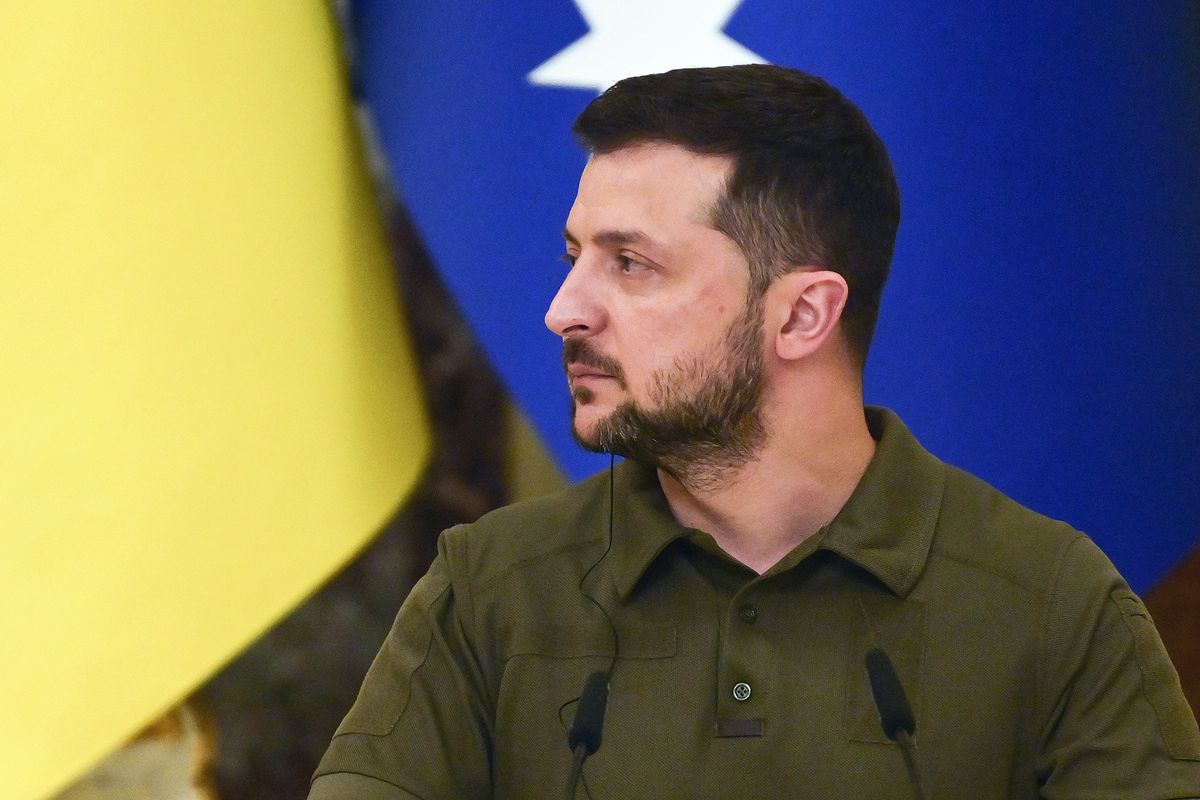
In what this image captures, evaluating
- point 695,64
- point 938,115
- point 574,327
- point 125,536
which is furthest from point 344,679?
point 938,115

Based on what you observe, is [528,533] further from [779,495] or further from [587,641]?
[779,495]

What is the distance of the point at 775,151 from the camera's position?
1405mm

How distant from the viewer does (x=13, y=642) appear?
173 centimetres

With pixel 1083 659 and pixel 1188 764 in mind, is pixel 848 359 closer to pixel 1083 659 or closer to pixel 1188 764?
pixel 1083 659

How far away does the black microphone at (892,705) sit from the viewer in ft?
3.91

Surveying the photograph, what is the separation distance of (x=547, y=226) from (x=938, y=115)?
0.56 m

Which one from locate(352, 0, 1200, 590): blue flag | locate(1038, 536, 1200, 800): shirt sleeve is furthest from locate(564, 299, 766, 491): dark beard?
locate(352, 0, 1200, 590): blue flag

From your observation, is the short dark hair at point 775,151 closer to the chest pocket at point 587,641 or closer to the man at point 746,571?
the man at point 746,571

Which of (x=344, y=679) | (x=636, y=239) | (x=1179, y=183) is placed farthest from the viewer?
(x=344, y=679)

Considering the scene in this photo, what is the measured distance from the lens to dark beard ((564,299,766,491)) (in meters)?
1.37

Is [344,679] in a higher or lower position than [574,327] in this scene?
lower

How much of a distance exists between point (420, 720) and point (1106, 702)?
66 centimetres

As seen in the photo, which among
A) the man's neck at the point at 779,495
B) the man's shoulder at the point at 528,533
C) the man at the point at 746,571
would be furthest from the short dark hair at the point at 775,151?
the man's shoulder at the point at 528,533

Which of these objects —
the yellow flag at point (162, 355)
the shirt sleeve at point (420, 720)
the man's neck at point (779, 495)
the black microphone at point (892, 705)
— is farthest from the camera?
the yellow flag at point (162, 355)
